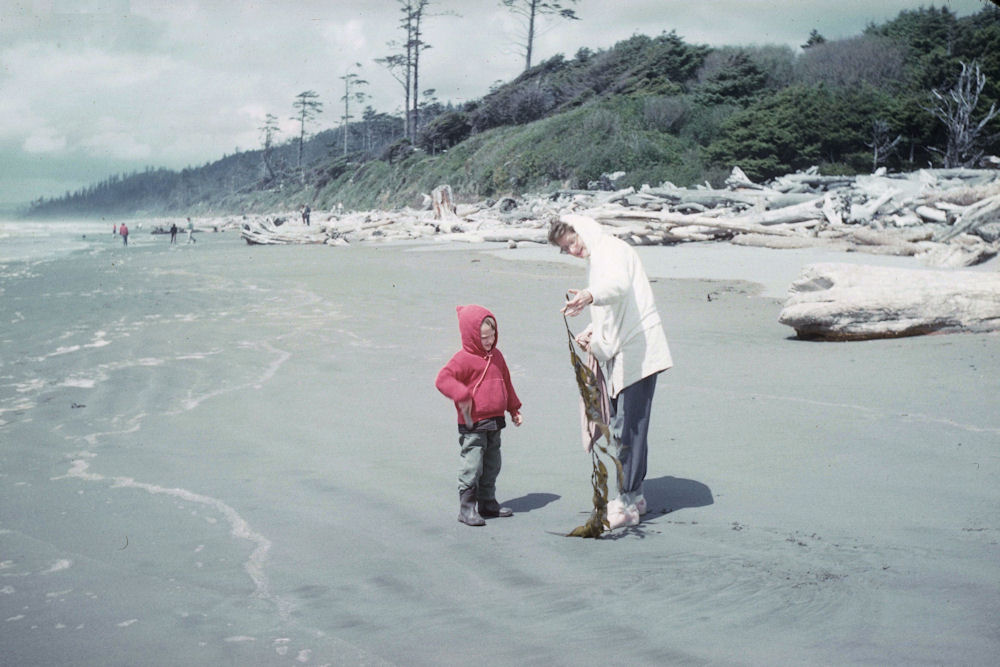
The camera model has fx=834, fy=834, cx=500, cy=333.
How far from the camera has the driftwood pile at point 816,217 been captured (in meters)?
14.4

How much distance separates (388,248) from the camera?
83.7ft

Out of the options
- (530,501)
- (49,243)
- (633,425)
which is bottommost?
(530,501)

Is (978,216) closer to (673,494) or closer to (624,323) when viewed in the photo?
(673,494)

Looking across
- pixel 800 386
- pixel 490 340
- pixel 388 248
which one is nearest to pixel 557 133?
pixel 388 248

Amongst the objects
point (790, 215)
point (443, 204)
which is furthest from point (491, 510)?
point (443, 204)

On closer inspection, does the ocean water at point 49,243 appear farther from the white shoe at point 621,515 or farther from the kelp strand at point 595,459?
the white shoe at point 621,515

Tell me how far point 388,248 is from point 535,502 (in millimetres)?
21667

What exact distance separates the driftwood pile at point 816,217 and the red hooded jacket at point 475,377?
34.1ft

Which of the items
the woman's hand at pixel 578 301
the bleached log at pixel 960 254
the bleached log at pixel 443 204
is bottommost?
the woman's hand at pixel 578 301

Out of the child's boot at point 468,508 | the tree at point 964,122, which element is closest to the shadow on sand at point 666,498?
the child's boot at point 468,508

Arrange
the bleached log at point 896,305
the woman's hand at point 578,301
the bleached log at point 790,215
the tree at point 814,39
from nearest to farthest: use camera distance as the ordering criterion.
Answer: the woman's hand at point 578,301 → the bleached log at point 896,305 → the bleached log at point 790,215 → the tree at point 814,39

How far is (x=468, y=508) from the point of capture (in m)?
4.04

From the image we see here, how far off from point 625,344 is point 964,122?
29778mm

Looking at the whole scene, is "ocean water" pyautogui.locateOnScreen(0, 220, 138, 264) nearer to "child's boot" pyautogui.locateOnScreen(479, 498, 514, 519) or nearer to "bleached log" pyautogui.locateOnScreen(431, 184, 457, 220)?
"bleached log" pyautogui.locateOnScreen(431, 184, 457, 220)
